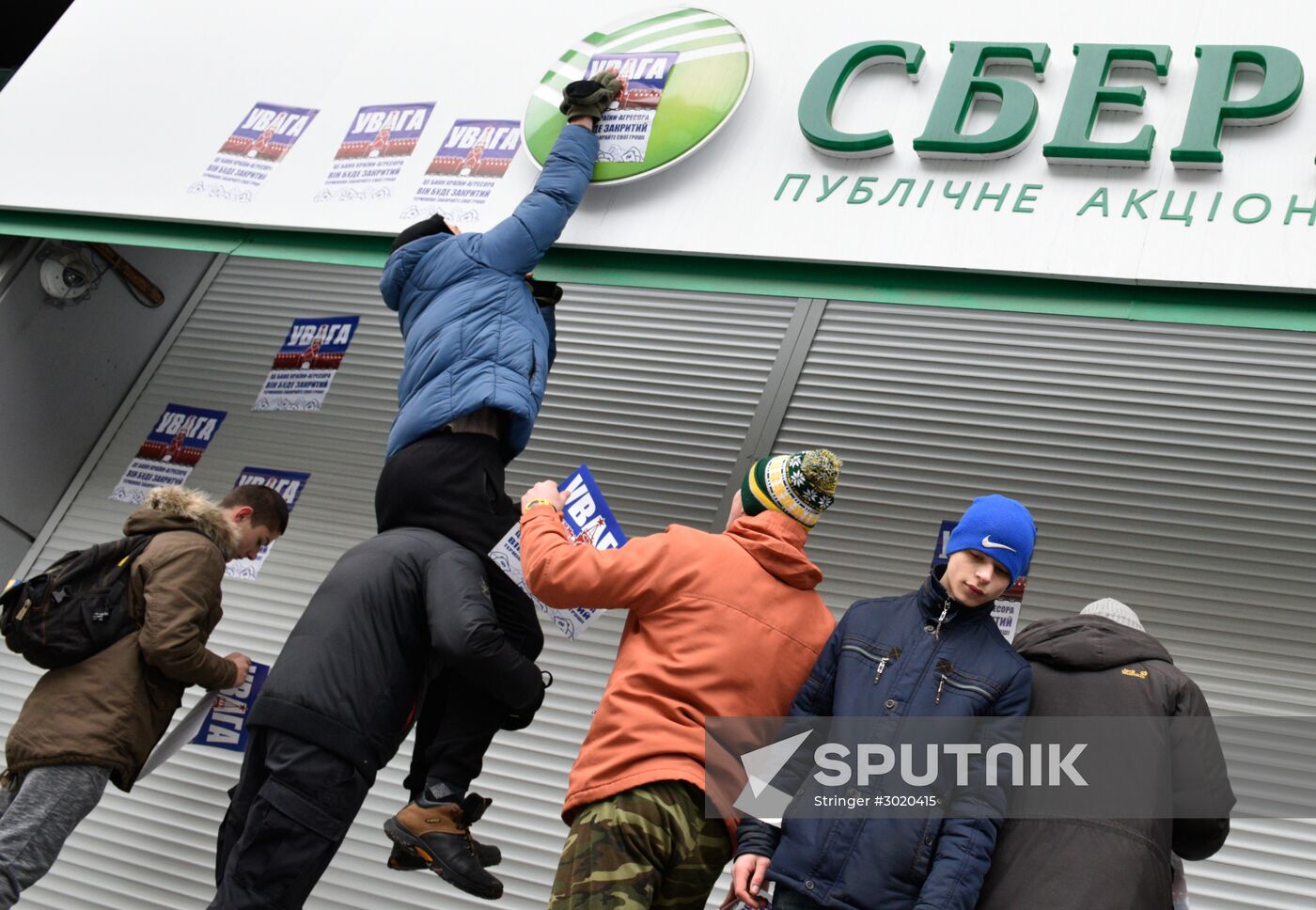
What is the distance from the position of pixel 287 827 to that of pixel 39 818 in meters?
1.36

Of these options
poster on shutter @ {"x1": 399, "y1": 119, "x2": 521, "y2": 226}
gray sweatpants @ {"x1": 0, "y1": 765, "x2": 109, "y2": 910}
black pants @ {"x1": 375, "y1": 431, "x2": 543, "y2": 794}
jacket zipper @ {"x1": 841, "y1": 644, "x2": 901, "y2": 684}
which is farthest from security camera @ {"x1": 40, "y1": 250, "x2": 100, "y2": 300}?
jacket zipper @ {"x1": 841, "y1": 644, "x2": 901, "y2": 684}

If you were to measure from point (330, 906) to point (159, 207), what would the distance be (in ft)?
9.54

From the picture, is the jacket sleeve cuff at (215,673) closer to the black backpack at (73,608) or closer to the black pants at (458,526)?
the black backpack at (73,608)

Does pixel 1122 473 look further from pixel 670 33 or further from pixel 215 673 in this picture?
pixel 215 673

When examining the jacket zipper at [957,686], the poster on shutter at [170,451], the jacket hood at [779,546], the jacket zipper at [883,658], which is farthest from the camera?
the poster on shutter at [170,451]

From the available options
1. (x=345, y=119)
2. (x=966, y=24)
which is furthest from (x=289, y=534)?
(x=966, y=24)

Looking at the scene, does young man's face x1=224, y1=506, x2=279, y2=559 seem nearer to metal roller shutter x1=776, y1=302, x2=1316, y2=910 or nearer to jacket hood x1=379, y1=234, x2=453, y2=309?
jacket hood x1=379, y1=234, x2=453, y2=309

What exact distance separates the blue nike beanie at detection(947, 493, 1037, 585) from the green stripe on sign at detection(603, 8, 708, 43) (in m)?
2.76

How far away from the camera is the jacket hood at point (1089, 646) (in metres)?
3.70

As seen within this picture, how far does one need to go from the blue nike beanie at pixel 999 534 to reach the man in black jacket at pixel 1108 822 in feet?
1.03

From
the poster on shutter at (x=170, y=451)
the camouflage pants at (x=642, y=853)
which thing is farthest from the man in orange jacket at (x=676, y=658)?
the poster on shutter at (x=170, y=451)

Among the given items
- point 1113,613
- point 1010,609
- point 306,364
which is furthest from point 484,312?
point 306,364

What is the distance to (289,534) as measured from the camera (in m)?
6.86

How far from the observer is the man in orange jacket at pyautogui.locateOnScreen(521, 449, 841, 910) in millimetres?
3658
